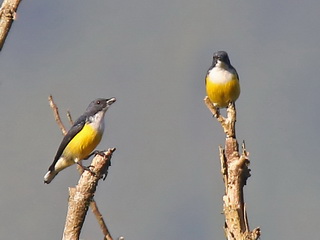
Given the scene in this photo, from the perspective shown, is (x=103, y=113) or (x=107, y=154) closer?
(x=107, y=154)

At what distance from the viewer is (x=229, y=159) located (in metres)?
5.65

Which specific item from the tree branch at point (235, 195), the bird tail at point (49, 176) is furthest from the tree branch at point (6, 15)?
the bird tail at point (49, 176)

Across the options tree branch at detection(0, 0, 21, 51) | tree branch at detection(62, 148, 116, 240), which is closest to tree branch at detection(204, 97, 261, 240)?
tree branch at detection(62, 148, 116, 240)

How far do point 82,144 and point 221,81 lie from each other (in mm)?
3114

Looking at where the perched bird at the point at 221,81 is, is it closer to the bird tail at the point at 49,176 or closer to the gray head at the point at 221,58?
the gray head at the point at 221,58

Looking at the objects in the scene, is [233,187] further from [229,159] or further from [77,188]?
[77,188]

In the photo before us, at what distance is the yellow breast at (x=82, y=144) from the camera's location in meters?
10.7

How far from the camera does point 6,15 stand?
15.3 ft

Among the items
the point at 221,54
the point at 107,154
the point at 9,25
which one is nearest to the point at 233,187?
the point at 107,154

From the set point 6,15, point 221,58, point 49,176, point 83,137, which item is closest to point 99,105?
point 83,137

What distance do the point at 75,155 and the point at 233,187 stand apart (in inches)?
220

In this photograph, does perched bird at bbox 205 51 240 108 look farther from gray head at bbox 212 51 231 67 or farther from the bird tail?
the bird tail

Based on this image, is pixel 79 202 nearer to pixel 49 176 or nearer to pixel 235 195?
pixel 235 195

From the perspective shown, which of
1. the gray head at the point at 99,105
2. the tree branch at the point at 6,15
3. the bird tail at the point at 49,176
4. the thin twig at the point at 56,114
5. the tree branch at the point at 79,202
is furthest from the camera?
the bird tail at the point at 49,176
